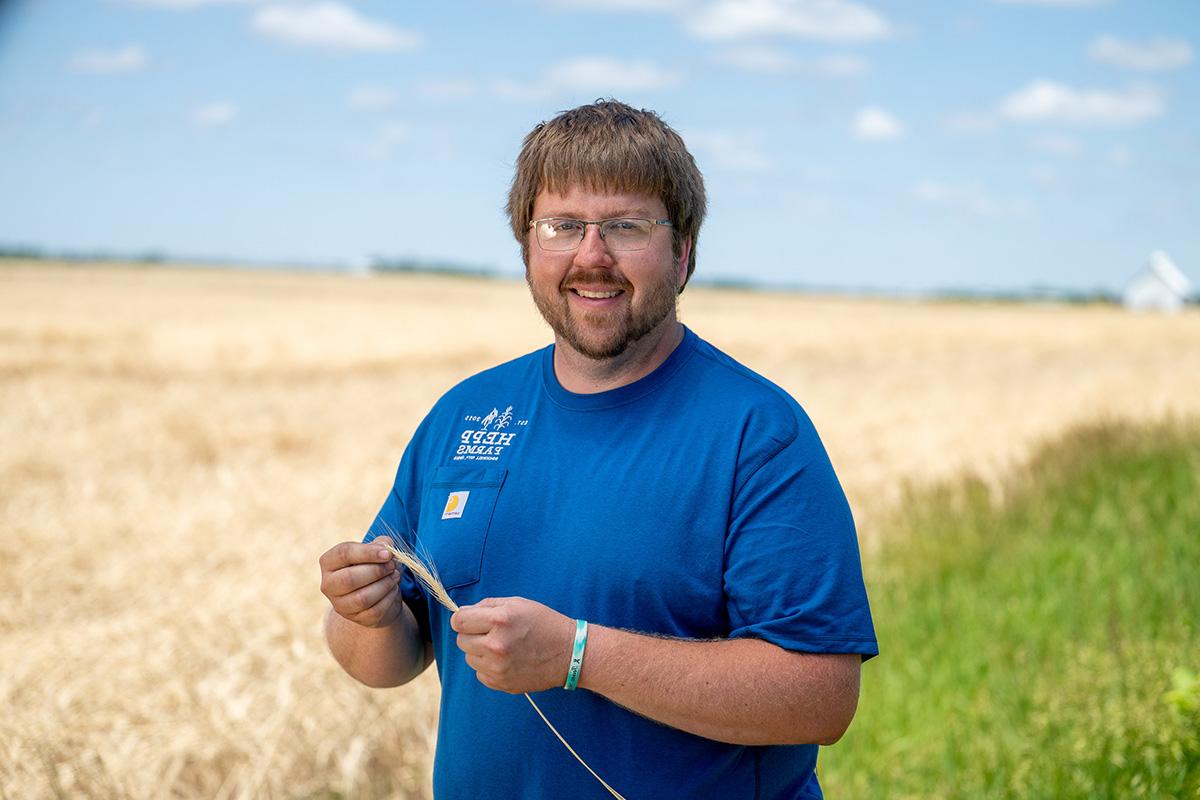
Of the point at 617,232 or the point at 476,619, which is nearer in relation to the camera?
the point at 476,619

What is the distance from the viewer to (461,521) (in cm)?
232

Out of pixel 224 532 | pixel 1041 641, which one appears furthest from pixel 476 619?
pixel 224 532

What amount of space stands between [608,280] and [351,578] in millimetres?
730

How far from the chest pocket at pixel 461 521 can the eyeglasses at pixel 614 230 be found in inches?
18.3

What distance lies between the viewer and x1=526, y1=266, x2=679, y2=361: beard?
221 cm

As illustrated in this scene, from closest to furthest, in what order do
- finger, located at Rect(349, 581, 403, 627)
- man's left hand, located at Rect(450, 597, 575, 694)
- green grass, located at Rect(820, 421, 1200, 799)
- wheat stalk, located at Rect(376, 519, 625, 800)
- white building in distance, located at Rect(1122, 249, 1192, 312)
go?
man's left hand, located at Rect(450, 597, 575, 694), wheat stalk, located at Rect(376, 519, 625, 800), finger, located at Rect(349, 581, 403, 627), green grass, located at Rect(820, 421, 1200, 799), white building in distance, located at Rect(1122, 249, 1192, 312)

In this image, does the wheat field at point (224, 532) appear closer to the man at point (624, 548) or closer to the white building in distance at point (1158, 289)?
the man at point (624, 548)

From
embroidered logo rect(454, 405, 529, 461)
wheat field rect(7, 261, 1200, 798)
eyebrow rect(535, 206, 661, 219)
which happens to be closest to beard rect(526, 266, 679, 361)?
eyebrow rect(535, 206, 661, 219)

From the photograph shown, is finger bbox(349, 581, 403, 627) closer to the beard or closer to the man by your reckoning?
the man

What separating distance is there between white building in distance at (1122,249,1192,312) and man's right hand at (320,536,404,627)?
98.8 metres

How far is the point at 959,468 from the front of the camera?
983cm

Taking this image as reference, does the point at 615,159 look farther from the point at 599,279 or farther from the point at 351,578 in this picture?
the point at 351,578

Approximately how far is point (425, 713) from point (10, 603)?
2635mm

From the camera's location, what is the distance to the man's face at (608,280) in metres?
2.21
